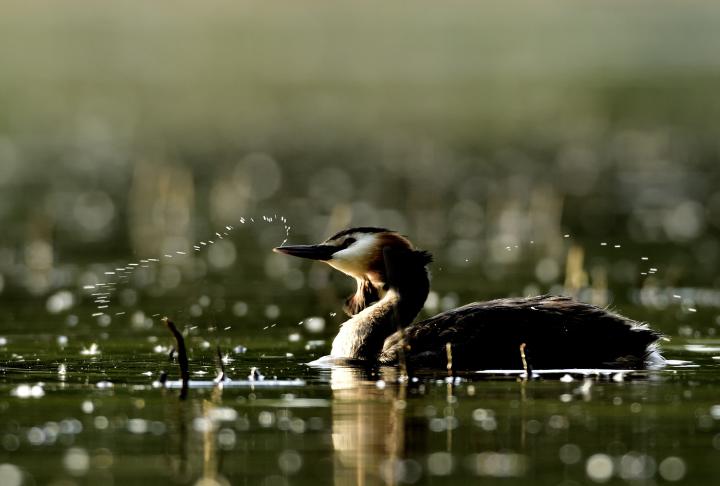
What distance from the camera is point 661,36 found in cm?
5888

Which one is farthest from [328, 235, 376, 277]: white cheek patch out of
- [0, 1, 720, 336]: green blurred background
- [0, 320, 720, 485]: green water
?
[0, 1, 720, 336]: green blurred background

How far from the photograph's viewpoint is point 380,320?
13.5 meters

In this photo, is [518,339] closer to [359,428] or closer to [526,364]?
[526,364]

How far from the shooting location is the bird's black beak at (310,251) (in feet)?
45.6

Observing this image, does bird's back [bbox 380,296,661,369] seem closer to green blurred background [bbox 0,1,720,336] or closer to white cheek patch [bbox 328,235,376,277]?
white cheek patch [bbox 328,235,376,277]

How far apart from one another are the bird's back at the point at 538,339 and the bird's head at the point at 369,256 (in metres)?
1.35

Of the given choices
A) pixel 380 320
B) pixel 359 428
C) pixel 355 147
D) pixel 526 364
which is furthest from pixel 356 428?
pixel 355 147

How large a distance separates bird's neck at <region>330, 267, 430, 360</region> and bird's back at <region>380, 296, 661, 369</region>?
69 centimetres

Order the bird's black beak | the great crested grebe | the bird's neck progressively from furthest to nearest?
1. the bird's black beak
2. the bird's neck
3. the great crested grebe

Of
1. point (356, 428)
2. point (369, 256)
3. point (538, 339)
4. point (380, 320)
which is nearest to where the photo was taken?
point (356, 428)

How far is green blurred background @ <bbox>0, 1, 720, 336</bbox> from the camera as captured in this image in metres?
19.5

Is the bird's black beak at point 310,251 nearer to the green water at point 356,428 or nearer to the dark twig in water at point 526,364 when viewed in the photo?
the green water at point 356,428

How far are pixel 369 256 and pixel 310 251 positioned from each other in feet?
1.67

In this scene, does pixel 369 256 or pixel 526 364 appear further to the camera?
pixel 369 256
